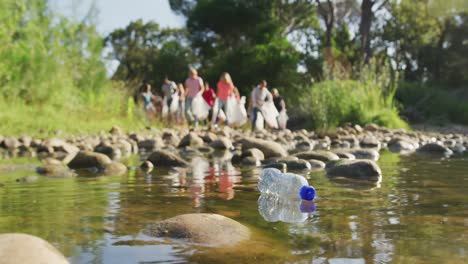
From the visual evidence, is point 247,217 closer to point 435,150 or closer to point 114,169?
point 114,169

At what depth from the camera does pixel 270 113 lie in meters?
13.5

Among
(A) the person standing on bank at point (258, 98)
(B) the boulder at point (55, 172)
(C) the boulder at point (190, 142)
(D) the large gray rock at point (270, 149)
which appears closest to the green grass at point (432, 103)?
(A) the person standing on bank at point (258, 98)

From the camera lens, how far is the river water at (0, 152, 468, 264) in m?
1.79

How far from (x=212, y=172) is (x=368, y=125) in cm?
888

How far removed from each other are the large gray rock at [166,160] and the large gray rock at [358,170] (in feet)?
5.27

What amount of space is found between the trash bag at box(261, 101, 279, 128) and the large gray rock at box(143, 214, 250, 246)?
11256 millimetres

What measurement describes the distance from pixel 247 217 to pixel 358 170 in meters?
1.91

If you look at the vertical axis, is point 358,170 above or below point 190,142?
below

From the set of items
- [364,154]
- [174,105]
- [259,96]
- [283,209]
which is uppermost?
[259,96]

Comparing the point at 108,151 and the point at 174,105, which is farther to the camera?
the point at 174,105

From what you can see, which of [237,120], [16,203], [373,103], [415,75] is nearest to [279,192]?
[16,203]

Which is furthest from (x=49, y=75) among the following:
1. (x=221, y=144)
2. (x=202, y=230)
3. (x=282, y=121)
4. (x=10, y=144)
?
(x=202, y=230)

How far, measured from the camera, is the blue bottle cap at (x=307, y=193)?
2875 millimetres

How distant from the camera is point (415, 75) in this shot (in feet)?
107
